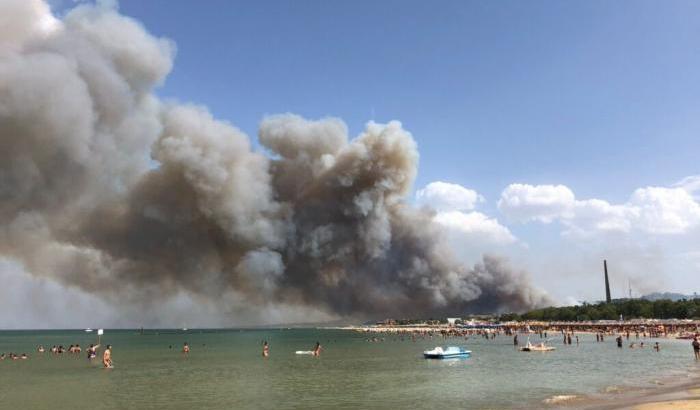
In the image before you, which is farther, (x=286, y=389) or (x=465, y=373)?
(x=465, y=373)

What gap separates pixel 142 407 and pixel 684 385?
26.4 meters

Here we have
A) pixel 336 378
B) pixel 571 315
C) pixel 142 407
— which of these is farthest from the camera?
pixel 571 315

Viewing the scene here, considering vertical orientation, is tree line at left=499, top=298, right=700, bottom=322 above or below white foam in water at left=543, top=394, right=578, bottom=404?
below

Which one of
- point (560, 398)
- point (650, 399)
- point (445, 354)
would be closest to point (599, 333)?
point (445, 354)

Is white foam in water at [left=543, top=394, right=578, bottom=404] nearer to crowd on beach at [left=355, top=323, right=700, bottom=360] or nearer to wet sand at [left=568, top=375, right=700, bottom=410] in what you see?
wet sand at [left=568, top=375, right=700, bottom=410]

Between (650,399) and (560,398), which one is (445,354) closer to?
(560,398)

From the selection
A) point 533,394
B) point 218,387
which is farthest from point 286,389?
point 533,394

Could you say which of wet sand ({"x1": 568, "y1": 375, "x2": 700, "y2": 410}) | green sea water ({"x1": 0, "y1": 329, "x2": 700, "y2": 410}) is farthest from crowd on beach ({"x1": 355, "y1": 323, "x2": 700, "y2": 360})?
wet sand ({"x1": 568, "y1": 375, "x2": 700, "y2": 410})

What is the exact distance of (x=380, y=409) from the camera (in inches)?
906

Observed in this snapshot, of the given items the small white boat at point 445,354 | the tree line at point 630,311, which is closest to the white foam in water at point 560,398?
the small white boat at point 445,354

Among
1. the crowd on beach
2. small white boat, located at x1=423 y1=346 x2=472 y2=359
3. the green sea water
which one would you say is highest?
the green sea water

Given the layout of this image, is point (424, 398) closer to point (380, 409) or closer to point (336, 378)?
point (380, 409)

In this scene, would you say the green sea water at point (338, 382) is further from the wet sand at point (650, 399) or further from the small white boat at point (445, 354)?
the wet sand at point (650, 399)

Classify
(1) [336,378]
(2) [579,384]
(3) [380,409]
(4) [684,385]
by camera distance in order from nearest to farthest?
(3) [380,409]
(4) [684,385]
(2) [579,384]
(1) [336,378]
